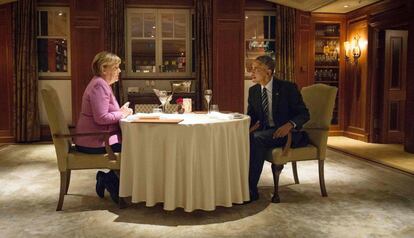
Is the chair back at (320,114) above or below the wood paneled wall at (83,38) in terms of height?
below

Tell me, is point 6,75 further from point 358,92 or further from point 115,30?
point 358,92

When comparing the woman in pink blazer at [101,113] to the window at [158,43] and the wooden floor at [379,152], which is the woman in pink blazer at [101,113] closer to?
the wooden floor at [379,152]

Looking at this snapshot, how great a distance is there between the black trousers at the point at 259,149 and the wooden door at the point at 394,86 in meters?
4.35

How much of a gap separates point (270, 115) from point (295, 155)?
42 centimetres

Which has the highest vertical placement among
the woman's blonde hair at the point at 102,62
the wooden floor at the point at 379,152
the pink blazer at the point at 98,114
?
the woman's blonde hair at the point at 102,62

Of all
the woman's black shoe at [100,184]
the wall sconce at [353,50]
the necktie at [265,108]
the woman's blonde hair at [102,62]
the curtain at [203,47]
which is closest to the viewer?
the woman's blonde hair at [102,62]

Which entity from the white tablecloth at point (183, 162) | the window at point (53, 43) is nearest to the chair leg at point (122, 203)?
the white tablecloth at point (183, 162)

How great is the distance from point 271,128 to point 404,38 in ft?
16.0

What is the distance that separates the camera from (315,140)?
3.87 metres

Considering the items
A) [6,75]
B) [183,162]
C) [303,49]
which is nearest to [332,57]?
[303,49]

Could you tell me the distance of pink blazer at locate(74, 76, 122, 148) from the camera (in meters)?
3.35

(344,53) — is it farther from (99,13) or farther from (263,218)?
(263,218)

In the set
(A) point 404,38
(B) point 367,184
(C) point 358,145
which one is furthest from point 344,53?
(B) point 367,184

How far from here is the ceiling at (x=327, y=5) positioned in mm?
7116
